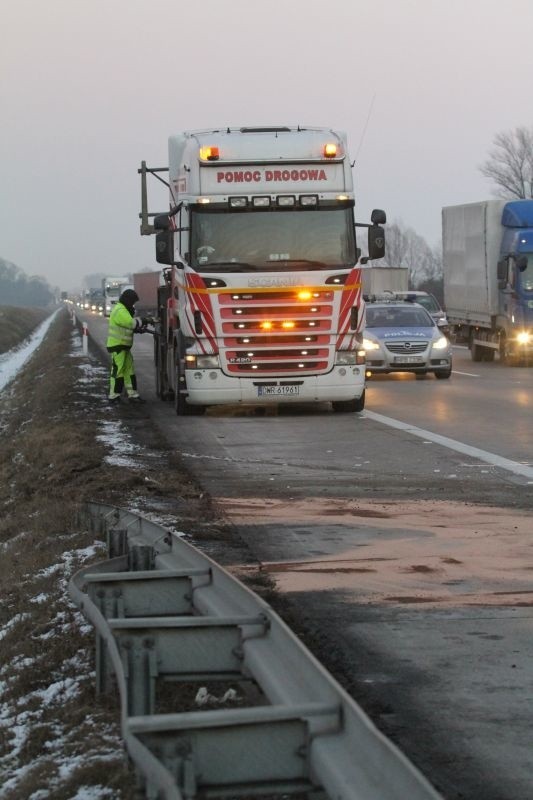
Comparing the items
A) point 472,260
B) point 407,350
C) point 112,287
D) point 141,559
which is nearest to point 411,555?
point 141,559

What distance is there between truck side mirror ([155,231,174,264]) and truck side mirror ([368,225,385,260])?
2.74m

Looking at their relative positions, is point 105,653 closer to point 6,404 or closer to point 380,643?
point 380,643

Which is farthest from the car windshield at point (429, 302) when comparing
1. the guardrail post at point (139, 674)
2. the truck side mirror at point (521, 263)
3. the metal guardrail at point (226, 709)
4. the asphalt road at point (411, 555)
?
the guardrail post at point (139, 674)

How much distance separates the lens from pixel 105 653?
19.2 ft

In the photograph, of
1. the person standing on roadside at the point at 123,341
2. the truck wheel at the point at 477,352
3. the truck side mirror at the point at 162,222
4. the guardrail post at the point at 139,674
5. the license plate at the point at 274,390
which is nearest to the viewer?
the guardrail post at the point at 139,674

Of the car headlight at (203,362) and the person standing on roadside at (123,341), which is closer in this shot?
the car headlight at (203,362)

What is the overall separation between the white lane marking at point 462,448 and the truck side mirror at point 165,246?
355 centimetres

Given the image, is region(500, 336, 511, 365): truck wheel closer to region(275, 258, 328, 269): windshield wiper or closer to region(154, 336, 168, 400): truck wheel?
region(154, 336, 168, 400): truck wheel

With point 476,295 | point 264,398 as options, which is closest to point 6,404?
point 476,295

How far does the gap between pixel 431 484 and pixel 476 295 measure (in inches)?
913

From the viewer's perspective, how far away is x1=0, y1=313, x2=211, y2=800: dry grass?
17.7ft

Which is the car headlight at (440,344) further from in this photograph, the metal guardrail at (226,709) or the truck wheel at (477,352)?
the metal guardrail at (226,709)

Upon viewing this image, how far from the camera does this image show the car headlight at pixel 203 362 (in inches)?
803

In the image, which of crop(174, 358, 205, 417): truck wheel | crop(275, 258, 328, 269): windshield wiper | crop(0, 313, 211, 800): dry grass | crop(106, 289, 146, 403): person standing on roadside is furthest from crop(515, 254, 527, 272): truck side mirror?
crop(275, 258, 328, 269): windshield wiper
